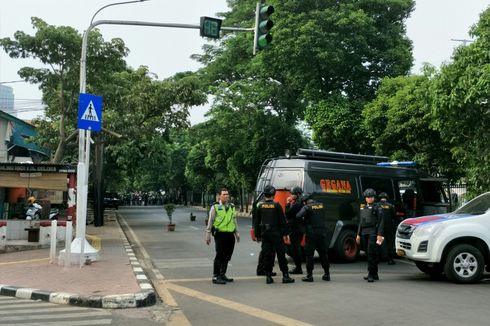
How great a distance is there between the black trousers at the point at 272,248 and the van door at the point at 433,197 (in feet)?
21.3

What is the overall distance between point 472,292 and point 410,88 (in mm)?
12492

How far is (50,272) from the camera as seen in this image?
36.0 feet

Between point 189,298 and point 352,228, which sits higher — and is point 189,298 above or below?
below

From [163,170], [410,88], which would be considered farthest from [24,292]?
[163,170]

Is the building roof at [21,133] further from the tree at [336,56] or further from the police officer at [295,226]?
the police officer at [295,226]

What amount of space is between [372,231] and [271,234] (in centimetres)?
211

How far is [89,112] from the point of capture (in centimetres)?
1177

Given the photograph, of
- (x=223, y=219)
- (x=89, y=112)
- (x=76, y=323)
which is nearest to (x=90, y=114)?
(x=89, y=112)

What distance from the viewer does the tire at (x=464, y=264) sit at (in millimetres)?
9992

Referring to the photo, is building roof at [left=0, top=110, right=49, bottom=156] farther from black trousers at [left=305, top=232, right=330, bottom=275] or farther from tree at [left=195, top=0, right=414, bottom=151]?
black trousers at [left=305, top=232, right=330, bottom=275]

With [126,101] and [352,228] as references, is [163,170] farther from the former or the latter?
[352,228]

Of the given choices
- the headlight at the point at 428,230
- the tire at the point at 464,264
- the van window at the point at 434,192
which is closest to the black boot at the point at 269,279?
the headlight at the point at 428,230

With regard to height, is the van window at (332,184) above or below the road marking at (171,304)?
above

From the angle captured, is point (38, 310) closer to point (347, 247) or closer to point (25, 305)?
point (25, 305)
